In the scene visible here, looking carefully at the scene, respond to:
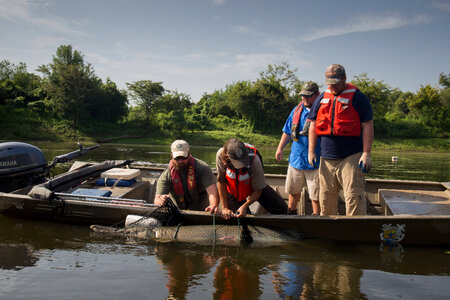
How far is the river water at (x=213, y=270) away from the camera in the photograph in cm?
338

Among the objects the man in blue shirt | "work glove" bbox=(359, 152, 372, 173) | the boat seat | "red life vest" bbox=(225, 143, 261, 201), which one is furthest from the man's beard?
the boat seat

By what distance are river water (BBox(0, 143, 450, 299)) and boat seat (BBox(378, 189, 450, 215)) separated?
652 millimetres

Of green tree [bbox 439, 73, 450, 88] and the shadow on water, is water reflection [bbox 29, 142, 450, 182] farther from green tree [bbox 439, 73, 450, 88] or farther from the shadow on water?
green tree [bbox 439, 73, 450, 88]

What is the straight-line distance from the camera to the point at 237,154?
3.93 m

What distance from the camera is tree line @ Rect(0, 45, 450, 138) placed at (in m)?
39.5

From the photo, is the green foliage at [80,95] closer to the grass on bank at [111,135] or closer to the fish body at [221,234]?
the grass on bank at [111,135]

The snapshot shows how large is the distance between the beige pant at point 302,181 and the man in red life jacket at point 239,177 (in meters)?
0.44

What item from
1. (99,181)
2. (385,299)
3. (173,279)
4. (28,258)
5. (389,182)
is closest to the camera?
(385,299)

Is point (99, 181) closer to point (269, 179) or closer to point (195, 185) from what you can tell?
point (195, 185)

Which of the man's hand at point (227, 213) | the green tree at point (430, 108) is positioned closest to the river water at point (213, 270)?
the man's hand at point (227, 213)

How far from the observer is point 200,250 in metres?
4.56

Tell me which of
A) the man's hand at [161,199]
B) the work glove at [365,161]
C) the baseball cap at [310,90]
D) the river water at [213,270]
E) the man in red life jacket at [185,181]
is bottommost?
the river water at [213,270]

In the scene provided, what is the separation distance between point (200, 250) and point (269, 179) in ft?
9.53

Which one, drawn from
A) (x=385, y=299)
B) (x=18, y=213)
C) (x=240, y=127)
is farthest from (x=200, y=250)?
(x=240, y=127)
